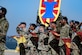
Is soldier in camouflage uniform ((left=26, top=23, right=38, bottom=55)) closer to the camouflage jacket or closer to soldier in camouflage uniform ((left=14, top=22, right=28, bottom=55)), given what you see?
soldier in camouflage uniform ((left=14, top=22, right=28, bottom=55))

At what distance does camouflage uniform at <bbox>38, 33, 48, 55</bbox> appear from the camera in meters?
16.4

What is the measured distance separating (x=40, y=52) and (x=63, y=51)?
4.45 ft

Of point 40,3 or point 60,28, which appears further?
point 40,3

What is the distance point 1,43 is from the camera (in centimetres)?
1380

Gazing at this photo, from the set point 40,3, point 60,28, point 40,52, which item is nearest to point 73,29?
point 60,28

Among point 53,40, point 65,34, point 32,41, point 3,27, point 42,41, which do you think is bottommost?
point 32,41

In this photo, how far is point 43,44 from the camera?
16.5 meters

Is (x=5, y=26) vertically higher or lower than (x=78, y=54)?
higher

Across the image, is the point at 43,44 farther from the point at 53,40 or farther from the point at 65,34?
the point at 65,34

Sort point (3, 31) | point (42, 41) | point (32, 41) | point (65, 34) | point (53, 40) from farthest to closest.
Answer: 1. point (32, 41)
2. point (42, 41)
3. point (53, 40)
4. point (65, 34)
5. point (3, 31)

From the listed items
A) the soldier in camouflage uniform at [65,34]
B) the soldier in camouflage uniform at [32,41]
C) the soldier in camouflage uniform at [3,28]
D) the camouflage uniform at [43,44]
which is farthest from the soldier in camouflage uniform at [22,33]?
the soldier in camouflage uniform at [3,28]

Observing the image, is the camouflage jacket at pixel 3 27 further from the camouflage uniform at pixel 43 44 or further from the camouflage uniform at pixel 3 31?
the camouflage uniform at pixel 43 44

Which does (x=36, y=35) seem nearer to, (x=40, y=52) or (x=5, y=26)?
(x=40, y=52)

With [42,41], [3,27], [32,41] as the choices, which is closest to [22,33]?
[32,41]
